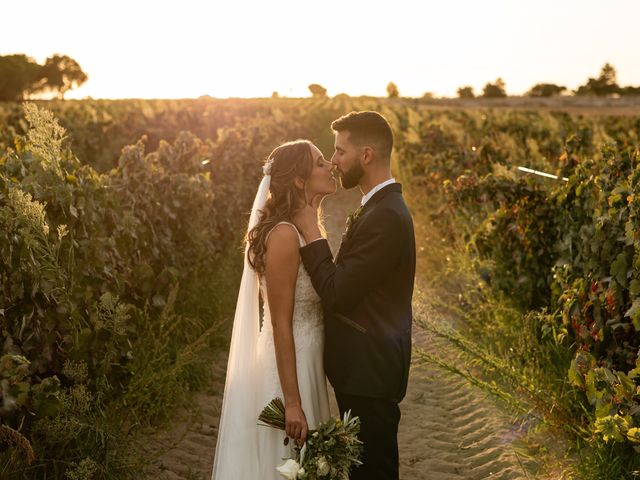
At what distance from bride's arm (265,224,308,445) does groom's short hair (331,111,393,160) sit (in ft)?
1.68

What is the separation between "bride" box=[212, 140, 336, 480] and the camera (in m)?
3.24

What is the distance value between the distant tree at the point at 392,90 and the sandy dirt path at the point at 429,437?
67374 millimetres

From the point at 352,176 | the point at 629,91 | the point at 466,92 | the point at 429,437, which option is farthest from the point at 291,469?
the point at 466,92

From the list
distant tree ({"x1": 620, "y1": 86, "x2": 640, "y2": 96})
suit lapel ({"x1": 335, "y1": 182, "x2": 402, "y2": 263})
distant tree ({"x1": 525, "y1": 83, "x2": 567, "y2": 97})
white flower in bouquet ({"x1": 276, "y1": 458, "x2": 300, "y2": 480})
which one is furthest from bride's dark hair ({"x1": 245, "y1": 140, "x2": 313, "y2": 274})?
distant tree ({"x1": 525, "y1": 83, "x2": 567, "y2": 97})

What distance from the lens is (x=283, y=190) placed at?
132 inches

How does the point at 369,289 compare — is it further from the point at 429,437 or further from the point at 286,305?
the point at 429,437

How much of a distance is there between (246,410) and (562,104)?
6417 cm

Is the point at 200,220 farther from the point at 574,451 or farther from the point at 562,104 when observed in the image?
the point at 562,104

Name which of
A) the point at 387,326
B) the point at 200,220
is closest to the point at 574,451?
the point at 387,326

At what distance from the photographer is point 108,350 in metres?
4.55

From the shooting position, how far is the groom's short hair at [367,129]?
3324mm

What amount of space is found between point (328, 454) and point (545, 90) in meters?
85.1

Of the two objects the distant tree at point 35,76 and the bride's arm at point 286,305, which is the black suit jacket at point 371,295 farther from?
the distant tree at point 35,76

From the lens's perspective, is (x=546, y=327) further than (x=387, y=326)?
Yes
